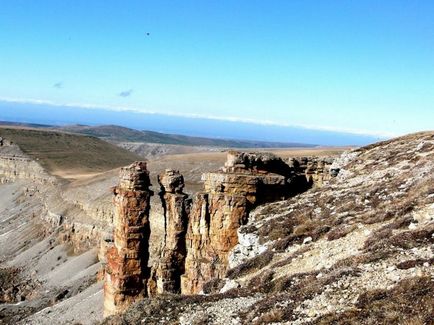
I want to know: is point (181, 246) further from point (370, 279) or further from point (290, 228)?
point (370, 279)

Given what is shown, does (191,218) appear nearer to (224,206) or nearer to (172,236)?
(172,236)

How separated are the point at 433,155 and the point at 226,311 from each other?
1694 cm

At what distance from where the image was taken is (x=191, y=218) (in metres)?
31.5

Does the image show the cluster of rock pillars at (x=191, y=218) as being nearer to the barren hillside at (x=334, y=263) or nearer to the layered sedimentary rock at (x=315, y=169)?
the layered sedimentary rock at (x=315, y=169)

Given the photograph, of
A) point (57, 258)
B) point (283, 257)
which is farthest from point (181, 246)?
point (57, 258)

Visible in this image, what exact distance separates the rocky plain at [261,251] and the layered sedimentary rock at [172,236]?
76mm

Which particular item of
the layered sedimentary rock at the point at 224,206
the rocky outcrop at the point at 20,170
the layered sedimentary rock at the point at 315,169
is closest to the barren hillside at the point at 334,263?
the layered sedimentary rock at the point at 224,206

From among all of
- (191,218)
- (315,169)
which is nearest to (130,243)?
(191,218)

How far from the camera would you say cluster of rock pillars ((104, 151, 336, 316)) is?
2869 centimetres

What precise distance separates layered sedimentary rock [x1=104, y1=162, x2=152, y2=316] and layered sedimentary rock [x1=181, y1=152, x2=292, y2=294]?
4.92m

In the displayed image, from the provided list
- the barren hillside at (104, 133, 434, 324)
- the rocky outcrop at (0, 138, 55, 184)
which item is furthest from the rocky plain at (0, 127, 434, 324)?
the rocky outcrop at (0, 138, 55, 184)

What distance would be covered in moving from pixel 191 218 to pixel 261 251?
1010 centimetres

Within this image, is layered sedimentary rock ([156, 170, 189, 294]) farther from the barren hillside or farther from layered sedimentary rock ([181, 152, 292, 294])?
the barren hillside

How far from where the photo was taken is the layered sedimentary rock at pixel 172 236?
3269 cm
